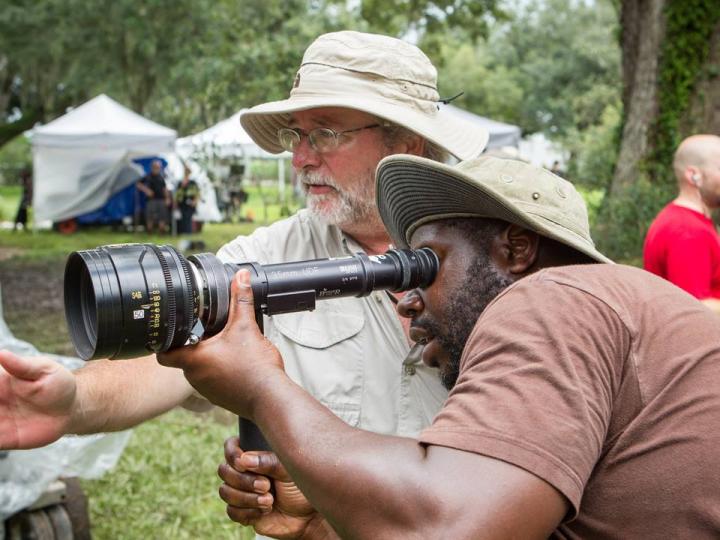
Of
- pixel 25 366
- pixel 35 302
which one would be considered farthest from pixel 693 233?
pixel 35 302

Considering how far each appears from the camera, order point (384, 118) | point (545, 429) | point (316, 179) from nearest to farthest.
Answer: point (545, 429) < point (384, 118) < point (316, 179)

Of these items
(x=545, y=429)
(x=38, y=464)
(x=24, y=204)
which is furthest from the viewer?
(x=24, y=204)

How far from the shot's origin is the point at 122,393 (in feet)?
7.40

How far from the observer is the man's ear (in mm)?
1707

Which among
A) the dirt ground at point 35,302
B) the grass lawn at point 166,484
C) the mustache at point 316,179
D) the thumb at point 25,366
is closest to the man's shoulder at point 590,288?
the thumb at point 25,366

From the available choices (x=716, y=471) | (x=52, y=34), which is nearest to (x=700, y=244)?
(x=716, y=471)

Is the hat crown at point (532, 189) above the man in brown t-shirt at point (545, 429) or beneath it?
above

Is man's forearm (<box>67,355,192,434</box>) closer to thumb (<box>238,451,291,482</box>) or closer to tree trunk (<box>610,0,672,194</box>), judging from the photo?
thumb (<box>238,451,291,482</box>)

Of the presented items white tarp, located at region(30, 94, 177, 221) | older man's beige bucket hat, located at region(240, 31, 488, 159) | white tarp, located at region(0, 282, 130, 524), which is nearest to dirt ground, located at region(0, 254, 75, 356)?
white tarp, located at region(30, 94, 177, 221)

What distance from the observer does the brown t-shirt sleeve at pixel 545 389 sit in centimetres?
117

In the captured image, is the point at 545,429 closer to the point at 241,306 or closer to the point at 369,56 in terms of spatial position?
the point at 241,306

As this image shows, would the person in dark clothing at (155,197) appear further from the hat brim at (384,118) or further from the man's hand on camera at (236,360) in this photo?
the man's hand on camera at (236,360)

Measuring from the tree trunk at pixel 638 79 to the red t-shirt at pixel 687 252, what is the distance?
4.91 meters

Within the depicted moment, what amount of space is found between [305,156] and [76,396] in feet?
3.21
